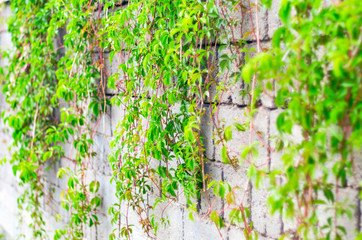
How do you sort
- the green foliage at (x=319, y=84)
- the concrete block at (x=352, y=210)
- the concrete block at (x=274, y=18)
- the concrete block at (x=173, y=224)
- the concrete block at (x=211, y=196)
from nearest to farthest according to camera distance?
the green foliage at (x=319, y=84), the concrete block at (x=352, y=210), the concrete block at (x=274, y=18), the concrete block at (x=211, y=196), the concrete block at (x=173, y=224)

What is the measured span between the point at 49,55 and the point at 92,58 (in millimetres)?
515

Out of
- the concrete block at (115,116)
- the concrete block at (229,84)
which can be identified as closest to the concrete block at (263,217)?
the concrete block at (229,84)

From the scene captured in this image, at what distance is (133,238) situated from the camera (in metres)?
2.20

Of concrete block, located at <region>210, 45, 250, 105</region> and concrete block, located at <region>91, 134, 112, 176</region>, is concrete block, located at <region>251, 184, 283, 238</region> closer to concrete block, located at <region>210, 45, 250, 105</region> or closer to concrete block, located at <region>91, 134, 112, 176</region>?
concrete block, located at <region>210, 45, 250, 105</region>

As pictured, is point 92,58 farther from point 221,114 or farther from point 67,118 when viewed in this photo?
point 221,114

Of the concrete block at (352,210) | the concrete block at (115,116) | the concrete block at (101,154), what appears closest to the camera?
the concrete block at (352,210)

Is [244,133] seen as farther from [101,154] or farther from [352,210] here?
[101,154]

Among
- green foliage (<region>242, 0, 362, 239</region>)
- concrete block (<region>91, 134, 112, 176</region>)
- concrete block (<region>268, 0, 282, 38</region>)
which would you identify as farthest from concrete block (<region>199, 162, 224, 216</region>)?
concrete block (<region>91, 134, 112, 176</region>)

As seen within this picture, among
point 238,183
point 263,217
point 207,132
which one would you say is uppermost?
point 207,132

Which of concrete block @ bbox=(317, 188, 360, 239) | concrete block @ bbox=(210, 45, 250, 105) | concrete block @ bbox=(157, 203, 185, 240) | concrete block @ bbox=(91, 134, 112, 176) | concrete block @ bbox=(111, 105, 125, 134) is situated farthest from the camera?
concrete block @ bbox=(91, 134, 112, 176)

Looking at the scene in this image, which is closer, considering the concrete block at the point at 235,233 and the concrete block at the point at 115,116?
the concrete block at the point at 235,233

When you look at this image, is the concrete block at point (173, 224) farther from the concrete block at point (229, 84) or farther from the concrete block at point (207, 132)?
the concrete block at point (229, 84)

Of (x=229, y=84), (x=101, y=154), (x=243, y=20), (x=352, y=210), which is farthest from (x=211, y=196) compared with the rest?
(x=101, y=154)

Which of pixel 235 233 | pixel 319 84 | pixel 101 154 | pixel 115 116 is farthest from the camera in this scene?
pixel 101 154
